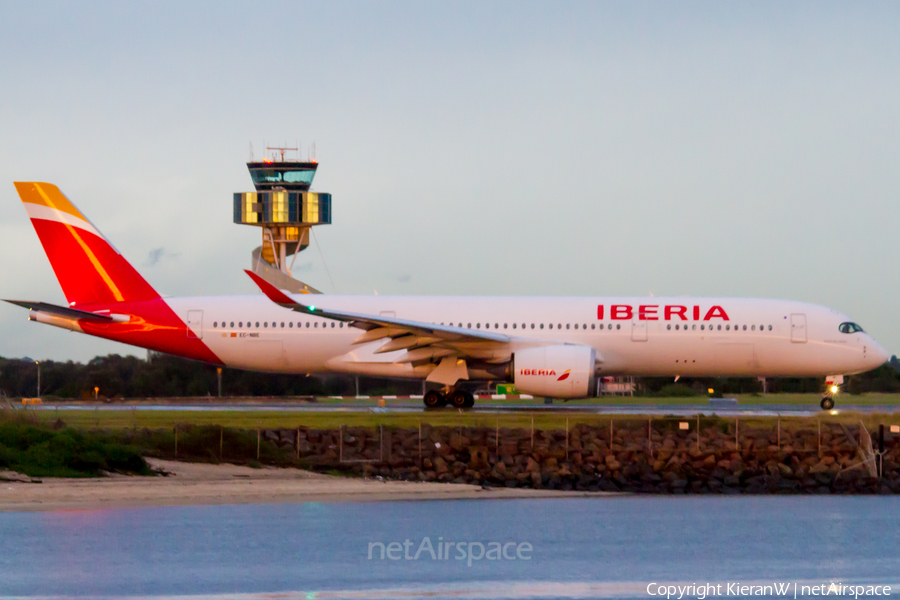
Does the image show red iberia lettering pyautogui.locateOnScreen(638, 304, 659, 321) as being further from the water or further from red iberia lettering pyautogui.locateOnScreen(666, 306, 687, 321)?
the water

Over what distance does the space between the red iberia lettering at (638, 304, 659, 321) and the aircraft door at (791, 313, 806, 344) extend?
11.1ft

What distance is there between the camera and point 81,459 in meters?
19.2

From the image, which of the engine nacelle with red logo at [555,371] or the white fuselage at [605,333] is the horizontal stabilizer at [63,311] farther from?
the engine nacelle with red logo at [555,371]

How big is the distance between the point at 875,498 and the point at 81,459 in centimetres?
1361

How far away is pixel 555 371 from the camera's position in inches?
1058

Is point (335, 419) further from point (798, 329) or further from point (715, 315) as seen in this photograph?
point (798, 329)

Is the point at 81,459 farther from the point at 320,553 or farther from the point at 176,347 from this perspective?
the point at 176,347

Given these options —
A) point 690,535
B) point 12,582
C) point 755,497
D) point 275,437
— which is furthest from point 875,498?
point 12,582

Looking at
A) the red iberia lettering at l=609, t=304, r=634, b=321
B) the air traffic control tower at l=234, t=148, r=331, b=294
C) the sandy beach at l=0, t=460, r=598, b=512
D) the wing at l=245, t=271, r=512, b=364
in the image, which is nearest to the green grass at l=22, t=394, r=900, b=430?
the wing at l=245, t=271, r=512, b=364

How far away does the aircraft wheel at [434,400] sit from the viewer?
93.6ft

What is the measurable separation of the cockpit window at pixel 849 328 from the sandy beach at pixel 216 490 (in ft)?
39.5

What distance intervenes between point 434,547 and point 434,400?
14240 mm

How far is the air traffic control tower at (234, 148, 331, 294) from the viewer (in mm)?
61750

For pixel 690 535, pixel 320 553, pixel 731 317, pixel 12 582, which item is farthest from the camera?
pixel 731 317
